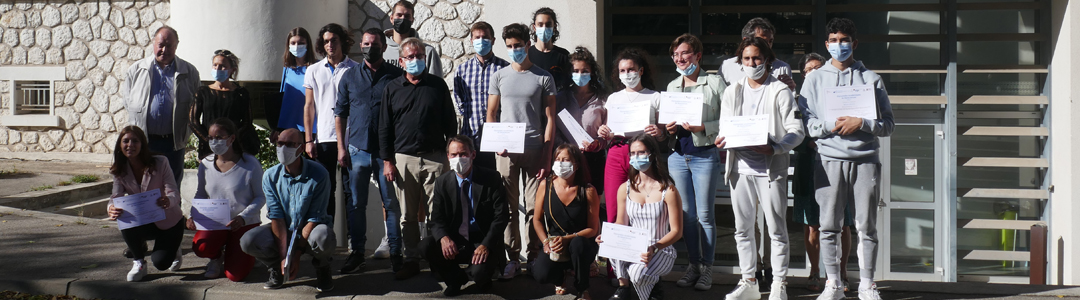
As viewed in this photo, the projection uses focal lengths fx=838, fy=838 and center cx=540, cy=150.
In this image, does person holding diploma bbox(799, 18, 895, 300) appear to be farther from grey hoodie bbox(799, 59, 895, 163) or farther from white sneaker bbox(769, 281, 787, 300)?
white sneaker bbox(769, 281, 787, 300)

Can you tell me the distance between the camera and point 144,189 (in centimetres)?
591

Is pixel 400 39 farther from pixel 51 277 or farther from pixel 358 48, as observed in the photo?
pixel 51 277

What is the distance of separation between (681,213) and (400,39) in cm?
301

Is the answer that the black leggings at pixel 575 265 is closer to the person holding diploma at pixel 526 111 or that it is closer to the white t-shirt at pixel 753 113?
the person holding diploma at pixel 526 111

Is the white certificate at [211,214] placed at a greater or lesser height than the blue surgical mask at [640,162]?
lesser

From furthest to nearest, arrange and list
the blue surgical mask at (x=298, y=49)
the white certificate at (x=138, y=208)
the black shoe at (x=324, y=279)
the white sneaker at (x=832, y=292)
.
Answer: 1. the blue surgical mask at (x=298, y=49)
2. the white certificate at (x=138, y=208)
3. the black shoe at (x=324, y=279)
4. the white sneaker at (x=832, y=292)

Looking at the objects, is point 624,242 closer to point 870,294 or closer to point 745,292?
point 745,292

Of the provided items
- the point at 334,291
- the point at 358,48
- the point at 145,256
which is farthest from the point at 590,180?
the point at 358,48

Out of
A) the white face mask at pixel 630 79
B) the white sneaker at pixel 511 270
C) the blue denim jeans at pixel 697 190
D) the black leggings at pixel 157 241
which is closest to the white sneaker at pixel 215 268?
the black leggings at pixel 157 241

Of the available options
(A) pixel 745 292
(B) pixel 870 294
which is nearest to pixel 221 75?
(A) pixel 745 292

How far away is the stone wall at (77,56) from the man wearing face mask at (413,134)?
6748 millimetres

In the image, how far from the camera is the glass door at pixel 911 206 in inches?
325

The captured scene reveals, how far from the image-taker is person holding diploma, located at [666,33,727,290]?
215 inches

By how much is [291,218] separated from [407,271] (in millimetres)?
884
